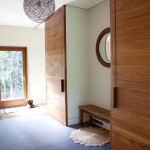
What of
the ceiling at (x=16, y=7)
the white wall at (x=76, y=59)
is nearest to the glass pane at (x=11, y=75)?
the ceiling at (x=16, y=7)

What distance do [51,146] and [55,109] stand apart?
147cm

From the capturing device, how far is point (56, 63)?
414cm

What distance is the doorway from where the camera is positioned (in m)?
5.48

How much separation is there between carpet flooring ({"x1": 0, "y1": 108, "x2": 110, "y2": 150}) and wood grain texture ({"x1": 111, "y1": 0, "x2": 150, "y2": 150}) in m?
0.84

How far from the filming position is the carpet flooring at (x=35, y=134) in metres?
2.92

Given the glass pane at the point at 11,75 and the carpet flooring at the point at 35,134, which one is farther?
the glass pane at the point at 11,75

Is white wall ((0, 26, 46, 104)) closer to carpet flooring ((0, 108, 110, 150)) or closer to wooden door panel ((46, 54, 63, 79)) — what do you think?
wooden door panel ((46, 54, 63, 79))

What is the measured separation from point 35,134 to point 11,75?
2783 mm

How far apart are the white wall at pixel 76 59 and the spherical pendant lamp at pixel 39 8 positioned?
162 centimetres

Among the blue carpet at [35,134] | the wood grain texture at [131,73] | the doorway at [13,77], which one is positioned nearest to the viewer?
the wood grain texture at [131,73]

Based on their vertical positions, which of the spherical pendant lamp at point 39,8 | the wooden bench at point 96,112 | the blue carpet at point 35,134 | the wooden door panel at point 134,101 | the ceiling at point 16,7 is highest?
the ceiling at point 16,7

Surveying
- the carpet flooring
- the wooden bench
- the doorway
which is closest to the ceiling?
the doorway

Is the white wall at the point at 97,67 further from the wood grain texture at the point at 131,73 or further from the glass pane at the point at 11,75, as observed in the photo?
the glass pane at the point at 11,75

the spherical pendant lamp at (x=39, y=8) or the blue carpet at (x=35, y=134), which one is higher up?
the spherical pendant lamp at (x=39, y=8)
